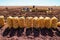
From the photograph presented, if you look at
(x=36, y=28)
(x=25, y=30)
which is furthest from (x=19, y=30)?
(x=36, y=28)

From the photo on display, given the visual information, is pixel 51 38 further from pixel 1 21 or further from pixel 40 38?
pixel 1 21

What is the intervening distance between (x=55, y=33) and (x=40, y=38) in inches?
73.1

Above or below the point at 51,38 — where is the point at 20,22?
above

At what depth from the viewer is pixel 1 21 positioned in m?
19.0

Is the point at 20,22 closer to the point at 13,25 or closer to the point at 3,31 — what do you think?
the point at 13,25

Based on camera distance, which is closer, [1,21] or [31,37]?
[31,37]

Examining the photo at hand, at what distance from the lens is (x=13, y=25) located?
18203mm

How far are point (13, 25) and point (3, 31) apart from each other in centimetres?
123

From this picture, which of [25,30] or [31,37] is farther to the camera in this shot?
[25,30]

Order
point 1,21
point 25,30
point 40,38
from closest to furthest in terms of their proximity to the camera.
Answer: point 40,38 → point 25,30 → point 1,21

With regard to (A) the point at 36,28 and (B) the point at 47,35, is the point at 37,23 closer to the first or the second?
(A) the point at 36,28

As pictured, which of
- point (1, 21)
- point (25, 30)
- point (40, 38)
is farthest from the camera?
point (1, 21)

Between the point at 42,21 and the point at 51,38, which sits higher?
the point at 42,21

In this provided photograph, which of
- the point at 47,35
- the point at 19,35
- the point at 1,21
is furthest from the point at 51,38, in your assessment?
the point at 1,21
